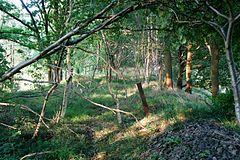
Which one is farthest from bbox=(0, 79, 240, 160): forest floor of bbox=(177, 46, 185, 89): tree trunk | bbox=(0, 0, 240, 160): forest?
bbox=(177, 46, 185, 89): tree trunk

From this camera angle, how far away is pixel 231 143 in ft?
8.95

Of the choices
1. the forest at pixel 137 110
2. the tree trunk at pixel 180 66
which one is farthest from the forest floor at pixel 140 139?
the tree trunk at pixel 180 66

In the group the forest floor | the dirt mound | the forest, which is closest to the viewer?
the forest

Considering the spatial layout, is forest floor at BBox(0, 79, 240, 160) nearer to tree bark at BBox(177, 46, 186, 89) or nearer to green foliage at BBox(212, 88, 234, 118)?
green foliage at BBox(212, 88, 234, 118)

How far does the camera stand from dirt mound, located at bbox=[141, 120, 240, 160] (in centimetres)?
260

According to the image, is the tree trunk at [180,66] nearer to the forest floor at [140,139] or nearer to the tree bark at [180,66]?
the tree bark at [180,66]

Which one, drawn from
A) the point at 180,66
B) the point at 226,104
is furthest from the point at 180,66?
the point at 226,104

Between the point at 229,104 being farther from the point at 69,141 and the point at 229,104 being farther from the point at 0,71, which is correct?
the point at 0,71

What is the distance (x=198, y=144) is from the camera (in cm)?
292

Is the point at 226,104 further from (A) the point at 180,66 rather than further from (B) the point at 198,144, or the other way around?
(A) the point at 180,66

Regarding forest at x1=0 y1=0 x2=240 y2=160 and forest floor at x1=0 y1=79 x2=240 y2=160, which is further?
forest floor at x1=0 y1=79 x2=240 y2=160

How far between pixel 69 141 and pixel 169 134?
278 centimetres

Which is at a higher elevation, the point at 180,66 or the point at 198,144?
the point at 180,66

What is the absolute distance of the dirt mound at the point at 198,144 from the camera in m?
2.60
